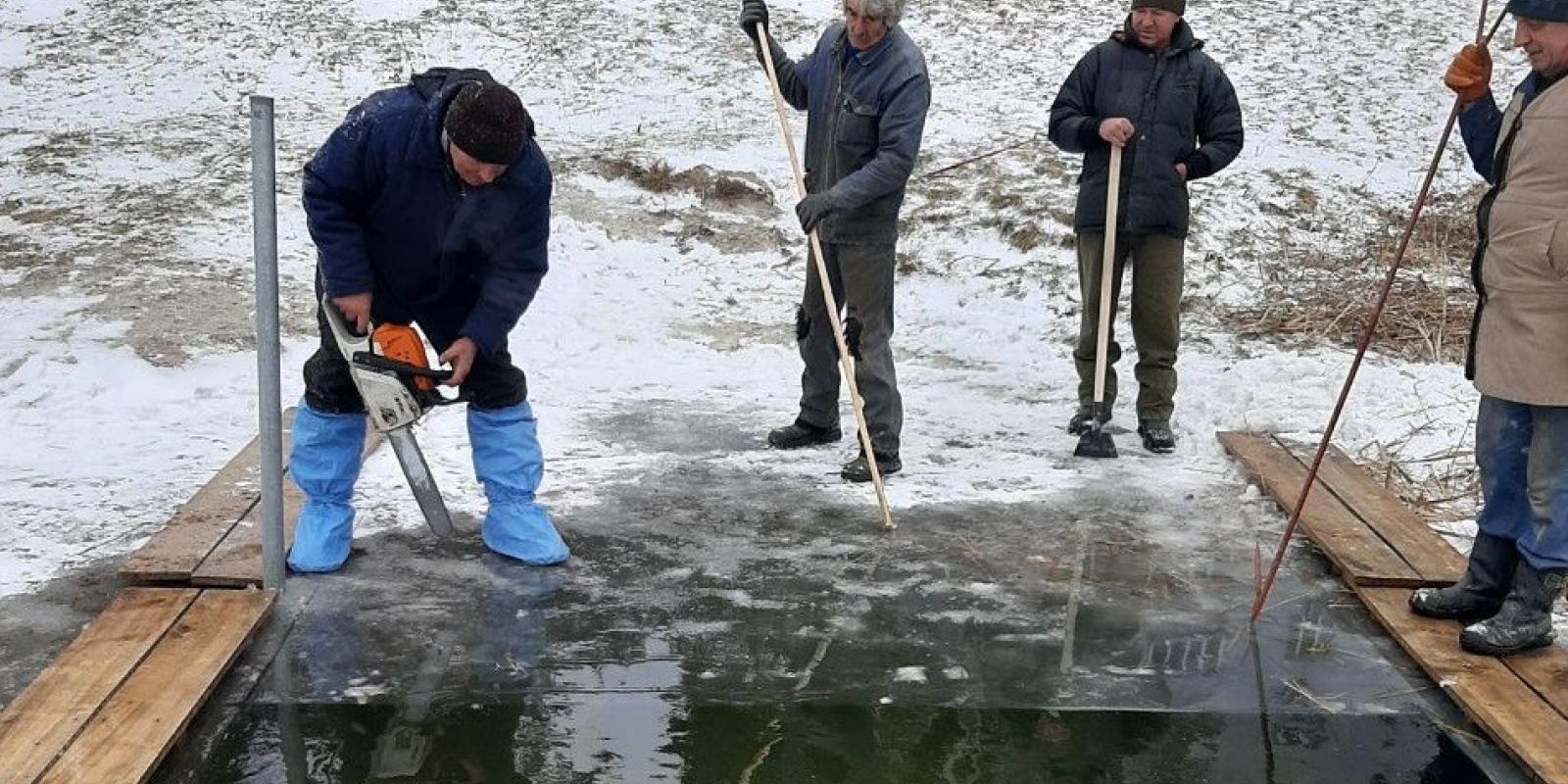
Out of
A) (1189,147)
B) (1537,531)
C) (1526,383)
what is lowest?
(1537,531)

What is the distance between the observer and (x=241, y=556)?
4410 mm

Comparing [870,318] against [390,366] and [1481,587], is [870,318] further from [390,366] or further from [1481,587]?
[1481,587]

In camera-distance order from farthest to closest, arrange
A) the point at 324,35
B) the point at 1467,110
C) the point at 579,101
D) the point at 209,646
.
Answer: the point at 324,35, the point at 579,101, the point at 1467,110, the point at 209,646

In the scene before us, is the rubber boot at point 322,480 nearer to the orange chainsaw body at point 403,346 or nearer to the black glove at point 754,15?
the orange chainsaw body at point 403,346

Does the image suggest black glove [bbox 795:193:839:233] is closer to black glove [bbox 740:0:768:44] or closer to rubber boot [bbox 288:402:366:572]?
black glove [bbox 740:0:768:44]

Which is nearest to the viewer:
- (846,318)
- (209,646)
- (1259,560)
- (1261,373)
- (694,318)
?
(209,646)

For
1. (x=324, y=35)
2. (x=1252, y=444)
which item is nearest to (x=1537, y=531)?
(x=1252, y=444)

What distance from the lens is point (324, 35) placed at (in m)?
13.0

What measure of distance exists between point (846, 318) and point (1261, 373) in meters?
2.47

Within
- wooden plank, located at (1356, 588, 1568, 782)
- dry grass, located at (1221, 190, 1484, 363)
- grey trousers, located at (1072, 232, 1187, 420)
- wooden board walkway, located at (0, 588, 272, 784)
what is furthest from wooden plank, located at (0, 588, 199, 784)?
dry grass, located at (1221, 190, 1484, 363)

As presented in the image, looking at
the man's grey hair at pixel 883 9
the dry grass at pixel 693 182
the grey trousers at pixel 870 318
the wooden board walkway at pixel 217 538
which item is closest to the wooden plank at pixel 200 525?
the wooden board walkway at pixel 217 538

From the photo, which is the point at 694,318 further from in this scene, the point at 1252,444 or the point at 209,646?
the point at 209,646

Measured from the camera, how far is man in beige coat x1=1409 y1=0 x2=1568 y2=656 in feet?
12.4

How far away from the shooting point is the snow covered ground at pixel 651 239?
5695 mm
